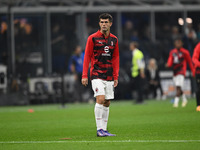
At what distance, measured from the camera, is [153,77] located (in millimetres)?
28172

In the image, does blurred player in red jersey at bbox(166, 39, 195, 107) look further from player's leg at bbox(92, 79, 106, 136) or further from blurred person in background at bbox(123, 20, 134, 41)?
player's leg at bbox(92, 79, 106, 136)

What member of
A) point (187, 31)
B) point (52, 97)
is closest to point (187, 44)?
point (187, 31)

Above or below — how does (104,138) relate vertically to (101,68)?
below

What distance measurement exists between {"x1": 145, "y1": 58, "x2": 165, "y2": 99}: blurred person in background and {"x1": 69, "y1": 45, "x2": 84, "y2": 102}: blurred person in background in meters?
3.67

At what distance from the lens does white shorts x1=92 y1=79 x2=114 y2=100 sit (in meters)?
11.2

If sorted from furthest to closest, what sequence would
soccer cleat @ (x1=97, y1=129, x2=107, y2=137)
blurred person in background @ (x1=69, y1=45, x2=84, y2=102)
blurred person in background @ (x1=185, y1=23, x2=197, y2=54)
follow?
1. blurred person in background @ (x1=185, y1=23, x2=197, y2=54)
2. blurred person in background @ (x1=69, y1=45, x2=84, y2=102)
3. soccer cleat @ (x1=97, y1=129, x2=107, y2=137)

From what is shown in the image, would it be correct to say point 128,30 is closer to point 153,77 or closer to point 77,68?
point 153,77

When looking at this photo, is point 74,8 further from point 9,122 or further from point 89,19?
point 9,122

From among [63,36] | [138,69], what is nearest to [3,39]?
[63,36]

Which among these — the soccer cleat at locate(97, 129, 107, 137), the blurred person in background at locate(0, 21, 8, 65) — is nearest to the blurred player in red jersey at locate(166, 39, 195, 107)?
the blurred person in background at locate(0, 21, 8, 65)

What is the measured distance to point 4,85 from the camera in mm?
24938

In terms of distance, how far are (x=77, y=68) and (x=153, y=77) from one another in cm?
426

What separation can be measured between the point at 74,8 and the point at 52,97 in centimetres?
480

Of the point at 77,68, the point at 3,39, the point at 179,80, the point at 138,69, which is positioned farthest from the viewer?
the point at 3,39
